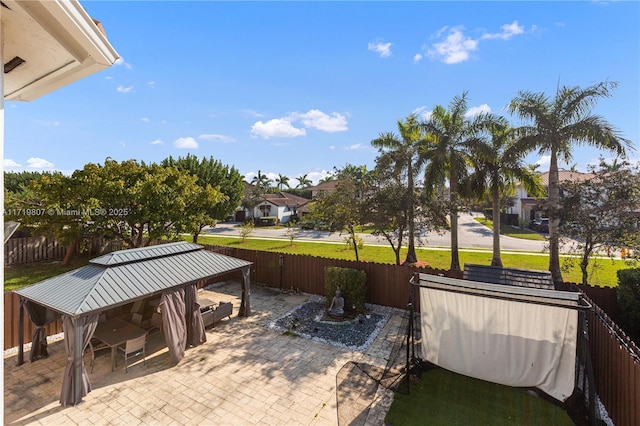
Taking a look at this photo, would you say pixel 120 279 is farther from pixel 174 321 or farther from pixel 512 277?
pixel 512 277

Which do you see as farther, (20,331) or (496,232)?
(496,232)


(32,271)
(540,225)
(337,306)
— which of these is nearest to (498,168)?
(337,306)

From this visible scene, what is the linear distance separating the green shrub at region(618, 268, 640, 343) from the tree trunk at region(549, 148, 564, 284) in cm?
371

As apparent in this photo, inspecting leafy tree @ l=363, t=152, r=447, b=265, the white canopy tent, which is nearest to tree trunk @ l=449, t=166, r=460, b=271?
leafy tree @ l=363, t=152, r=447, b=265

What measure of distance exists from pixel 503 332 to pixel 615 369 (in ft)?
6.76

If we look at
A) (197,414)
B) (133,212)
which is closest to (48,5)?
(197,414)

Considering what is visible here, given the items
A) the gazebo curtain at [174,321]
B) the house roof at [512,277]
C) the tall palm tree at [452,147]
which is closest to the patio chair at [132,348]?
the gazebo curtain at [174,321]

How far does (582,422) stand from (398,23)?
12360 mm

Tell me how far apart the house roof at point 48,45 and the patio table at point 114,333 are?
691 centimetres

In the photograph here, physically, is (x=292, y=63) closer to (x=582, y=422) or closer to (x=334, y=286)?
(x=334, y=286)

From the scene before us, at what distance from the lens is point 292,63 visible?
566 inches

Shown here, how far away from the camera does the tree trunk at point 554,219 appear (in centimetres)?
1260

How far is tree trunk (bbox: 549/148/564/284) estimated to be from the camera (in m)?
12.6

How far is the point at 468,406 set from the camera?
6.89 metres
